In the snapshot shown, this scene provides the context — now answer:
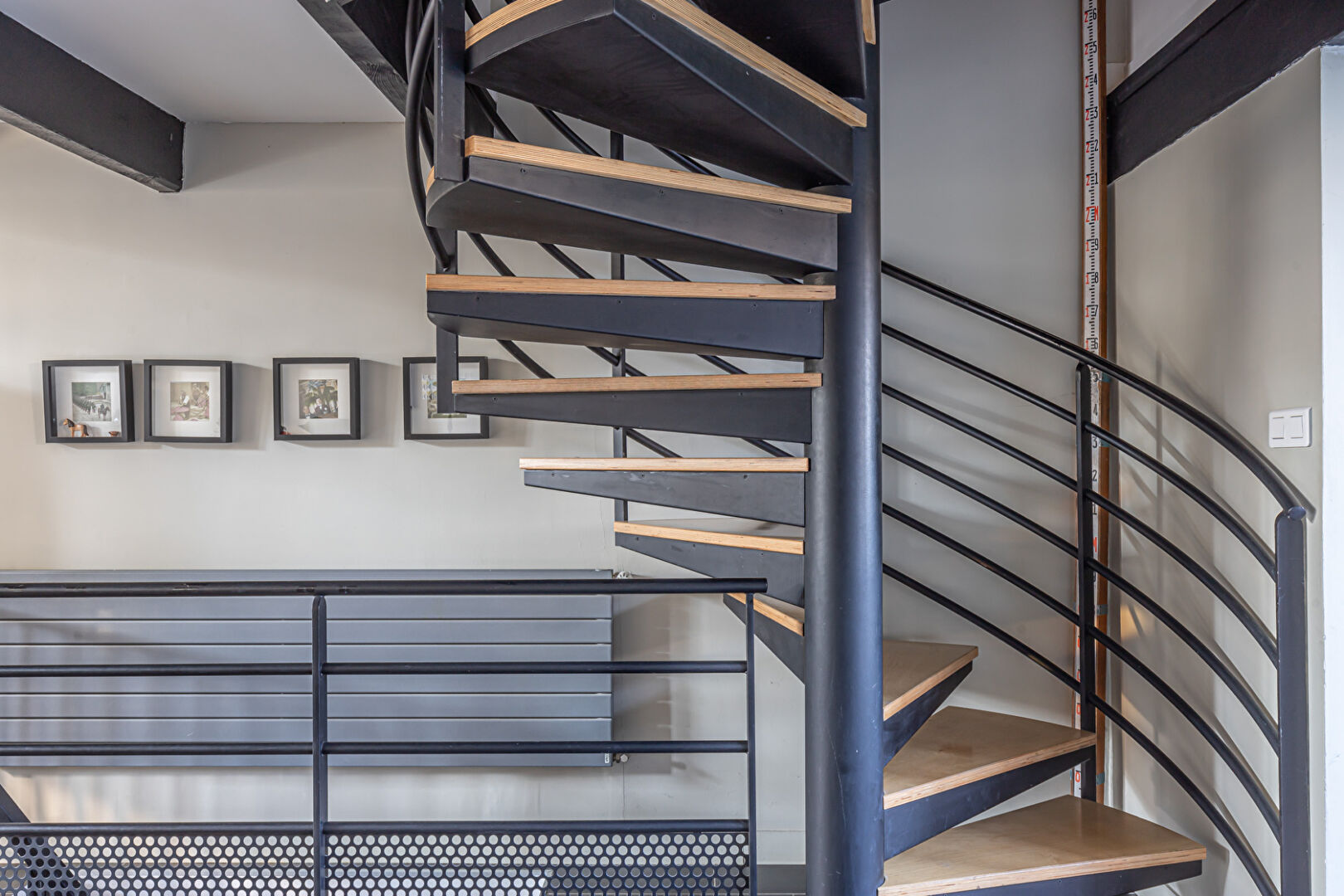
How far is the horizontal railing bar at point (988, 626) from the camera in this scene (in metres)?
2.31

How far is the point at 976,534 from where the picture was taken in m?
2.54

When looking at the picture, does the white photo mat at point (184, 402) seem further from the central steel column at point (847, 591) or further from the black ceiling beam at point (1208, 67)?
the black ceiling beam at point (1208, 67)

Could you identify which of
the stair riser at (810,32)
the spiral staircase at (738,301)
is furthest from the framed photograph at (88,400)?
the stair riser at (810,32)

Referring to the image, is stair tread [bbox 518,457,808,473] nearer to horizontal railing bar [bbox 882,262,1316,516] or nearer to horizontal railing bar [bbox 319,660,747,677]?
horizontal railing bar [bbox 319,660,747,677]

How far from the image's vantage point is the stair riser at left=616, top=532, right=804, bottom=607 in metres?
1.59

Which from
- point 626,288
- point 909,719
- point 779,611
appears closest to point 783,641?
point 779,611

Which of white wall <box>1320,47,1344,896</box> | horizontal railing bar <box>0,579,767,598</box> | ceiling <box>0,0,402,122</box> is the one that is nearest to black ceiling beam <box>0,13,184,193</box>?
ceiling <box>0,0,402,122</box>

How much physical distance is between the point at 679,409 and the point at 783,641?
1.86 feet

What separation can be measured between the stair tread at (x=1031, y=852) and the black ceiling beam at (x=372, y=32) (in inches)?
89.1

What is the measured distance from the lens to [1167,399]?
182 cm

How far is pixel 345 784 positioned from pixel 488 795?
0.48m

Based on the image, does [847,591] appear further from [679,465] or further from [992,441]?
[992,441]

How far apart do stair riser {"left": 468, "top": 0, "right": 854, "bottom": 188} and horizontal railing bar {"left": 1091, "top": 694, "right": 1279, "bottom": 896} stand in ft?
5.39

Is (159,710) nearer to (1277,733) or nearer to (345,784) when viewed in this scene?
(345,784)
